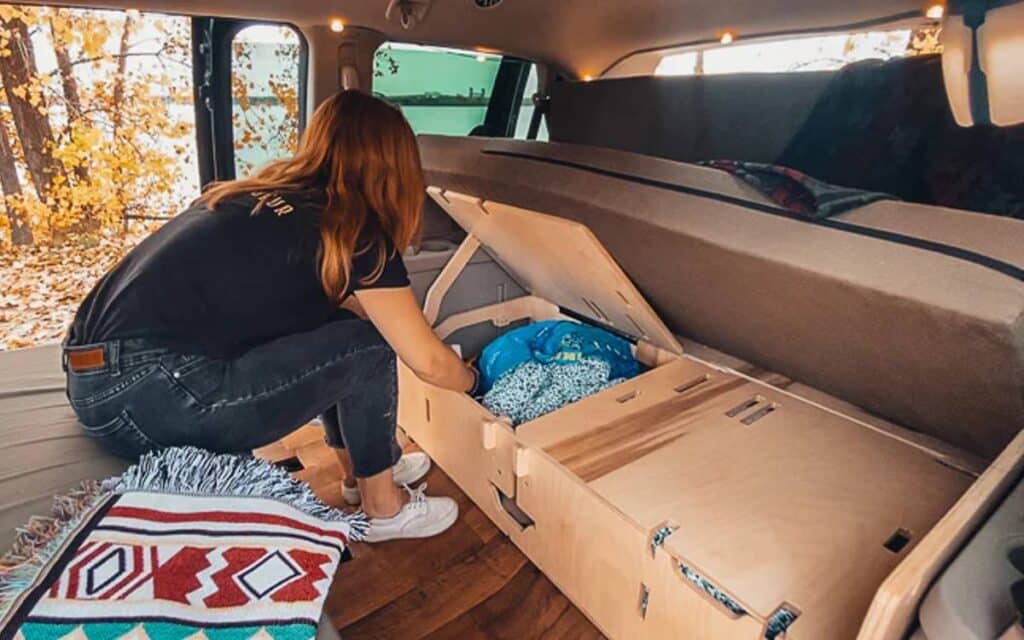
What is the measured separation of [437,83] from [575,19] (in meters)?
0.75

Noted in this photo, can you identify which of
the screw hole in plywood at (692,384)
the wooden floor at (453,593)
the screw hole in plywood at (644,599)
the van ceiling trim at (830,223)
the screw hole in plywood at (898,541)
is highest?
the van ceiling trim at (830,223)

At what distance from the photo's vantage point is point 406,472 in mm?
1724

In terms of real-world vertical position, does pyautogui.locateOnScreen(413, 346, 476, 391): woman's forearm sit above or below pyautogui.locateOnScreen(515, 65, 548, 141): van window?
below

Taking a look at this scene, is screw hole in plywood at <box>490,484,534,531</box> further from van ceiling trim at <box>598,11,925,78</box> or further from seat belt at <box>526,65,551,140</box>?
van ceiling trim at <box>598,11,925,78</box>

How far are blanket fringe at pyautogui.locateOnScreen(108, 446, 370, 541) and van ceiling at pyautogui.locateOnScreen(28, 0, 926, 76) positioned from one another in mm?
1602

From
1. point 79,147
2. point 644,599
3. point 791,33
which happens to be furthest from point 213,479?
point 791,33

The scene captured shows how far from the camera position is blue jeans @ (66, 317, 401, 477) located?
108 cm

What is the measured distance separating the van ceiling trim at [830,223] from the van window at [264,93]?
1484 millimetres

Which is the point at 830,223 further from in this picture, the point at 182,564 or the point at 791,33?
the point at 791,33

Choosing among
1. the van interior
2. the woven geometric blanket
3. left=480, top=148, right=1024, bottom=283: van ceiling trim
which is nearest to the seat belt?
the van interior

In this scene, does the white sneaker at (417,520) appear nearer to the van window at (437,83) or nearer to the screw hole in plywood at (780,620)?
the screw hole in plywood at (780,620)

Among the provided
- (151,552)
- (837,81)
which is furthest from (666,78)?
(151,552)

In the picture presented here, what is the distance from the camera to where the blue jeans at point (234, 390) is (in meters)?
1.08

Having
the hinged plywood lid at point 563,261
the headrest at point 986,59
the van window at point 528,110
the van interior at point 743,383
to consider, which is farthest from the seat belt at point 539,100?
the headrest at point 986,59
